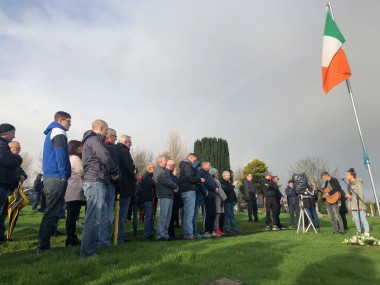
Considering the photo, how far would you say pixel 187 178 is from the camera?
9.57 metres

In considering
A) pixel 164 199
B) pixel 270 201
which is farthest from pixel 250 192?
pixel 164 199

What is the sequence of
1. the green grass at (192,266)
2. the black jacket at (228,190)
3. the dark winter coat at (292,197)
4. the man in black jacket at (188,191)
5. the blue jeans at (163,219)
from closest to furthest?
the green grass at (192,266), the blue jeans at (163,219), the man in black jacket at (188,191), the black jacket at (228,190), the dark winter coat at (292,197)

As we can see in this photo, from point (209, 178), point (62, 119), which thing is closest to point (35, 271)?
point (62, 119)

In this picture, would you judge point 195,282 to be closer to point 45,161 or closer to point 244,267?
point 244,267

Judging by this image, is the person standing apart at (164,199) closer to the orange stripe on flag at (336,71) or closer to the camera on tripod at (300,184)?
the orange stripe on flag at (336,71)

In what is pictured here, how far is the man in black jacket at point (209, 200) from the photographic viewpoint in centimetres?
1063

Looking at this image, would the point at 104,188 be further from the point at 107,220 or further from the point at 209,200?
the point at 209,200

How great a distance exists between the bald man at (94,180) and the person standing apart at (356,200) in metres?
8.37

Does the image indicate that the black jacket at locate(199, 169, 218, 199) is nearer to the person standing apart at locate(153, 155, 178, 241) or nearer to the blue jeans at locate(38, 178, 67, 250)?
the person standing apart at locate(153, 155, 178, 241)

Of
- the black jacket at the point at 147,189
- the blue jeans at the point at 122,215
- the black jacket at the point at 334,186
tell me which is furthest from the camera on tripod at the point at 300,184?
the blue jeans at the point at 122,215

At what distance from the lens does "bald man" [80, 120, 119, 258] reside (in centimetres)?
569

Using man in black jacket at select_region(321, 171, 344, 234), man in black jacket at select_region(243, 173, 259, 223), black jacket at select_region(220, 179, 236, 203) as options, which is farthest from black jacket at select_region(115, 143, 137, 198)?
man in black jacket at select_region(243, 173, 259, 223)

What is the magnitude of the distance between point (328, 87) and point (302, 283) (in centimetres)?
600

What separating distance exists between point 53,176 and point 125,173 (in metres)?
2.25
